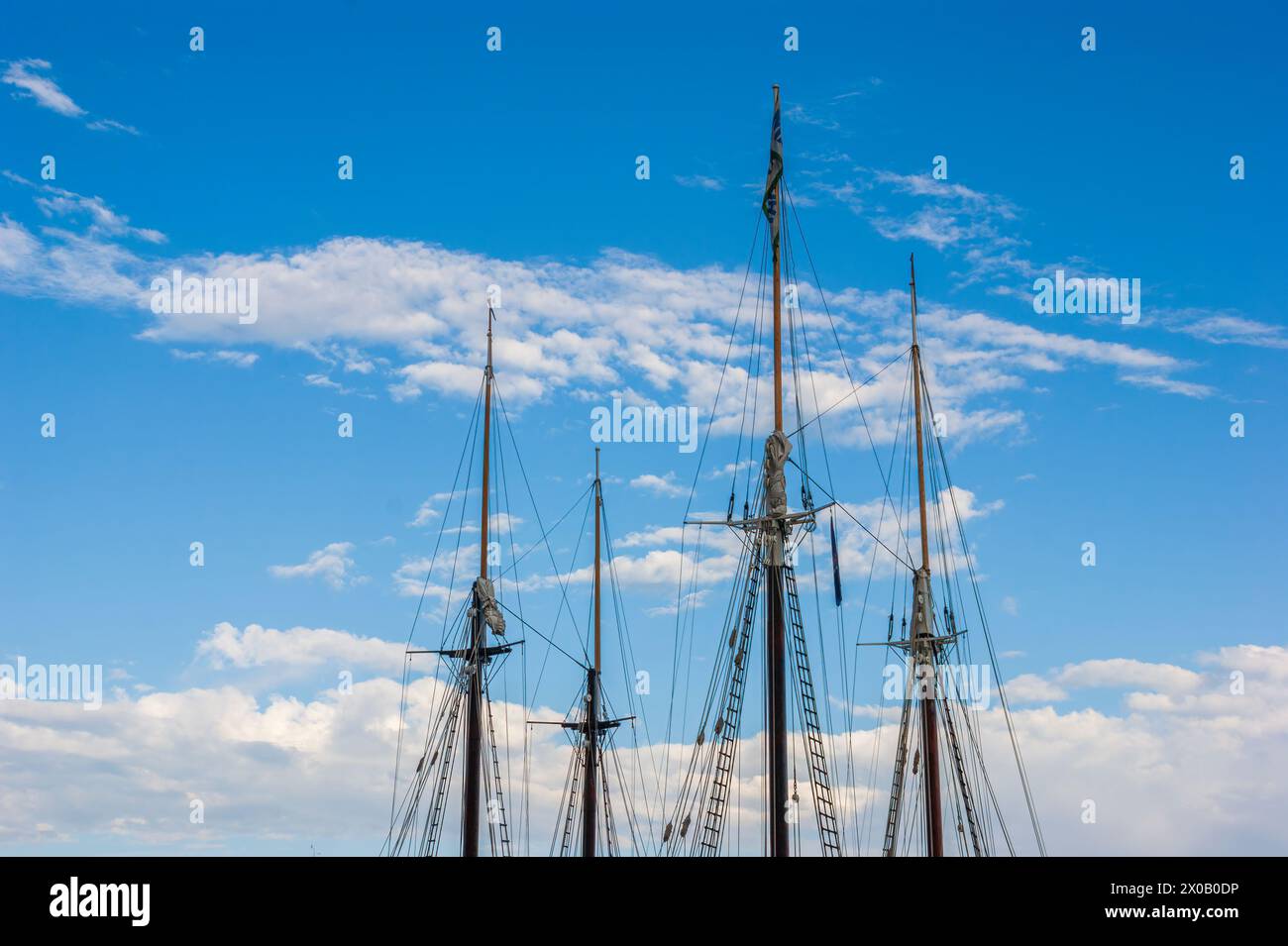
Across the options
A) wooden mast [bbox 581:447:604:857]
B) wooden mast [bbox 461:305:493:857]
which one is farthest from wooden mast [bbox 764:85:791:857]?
wooden mast [bbox 581:447:604:857]

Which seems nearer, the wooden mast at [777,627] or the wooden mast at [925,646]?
the wooden mast at [777,627]

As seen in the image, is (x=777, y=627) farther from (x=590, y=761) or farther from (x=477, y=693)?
(x=590, y=761)

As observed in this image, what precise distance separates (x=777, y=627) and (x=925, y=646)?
29.6 m

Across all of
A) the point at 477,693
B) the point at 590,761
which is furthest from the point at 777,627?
the point at 590,761

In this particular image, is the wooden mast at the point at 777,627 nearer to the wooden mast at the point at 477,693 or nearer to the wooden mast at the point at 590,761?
the wooden mast at the point at 477,693

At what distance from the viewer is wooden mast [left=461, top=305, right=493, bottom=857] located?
2950 inches

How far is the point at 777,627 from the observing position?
6175cm

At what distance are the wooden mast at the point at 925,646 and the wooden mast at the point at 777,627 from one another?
24.1m

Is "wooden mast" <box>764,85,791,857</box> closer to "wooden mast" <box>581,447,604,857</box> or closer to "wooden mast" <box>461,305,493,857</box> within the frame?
"wooden mast" <box>461,305,493,857</box>

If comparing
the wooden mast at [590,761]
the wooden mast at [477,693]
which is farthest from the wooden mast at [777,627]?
the wooden mast at [590,761]

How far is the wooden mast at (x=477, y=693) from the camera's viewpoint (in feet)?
246

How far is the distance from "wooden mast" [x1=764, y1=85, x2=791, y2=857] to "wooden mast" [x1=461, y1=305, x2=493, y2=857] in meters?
21.1
